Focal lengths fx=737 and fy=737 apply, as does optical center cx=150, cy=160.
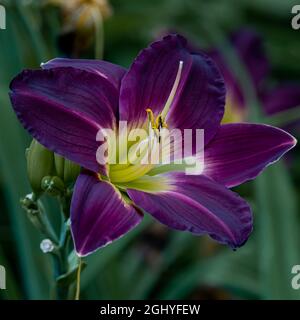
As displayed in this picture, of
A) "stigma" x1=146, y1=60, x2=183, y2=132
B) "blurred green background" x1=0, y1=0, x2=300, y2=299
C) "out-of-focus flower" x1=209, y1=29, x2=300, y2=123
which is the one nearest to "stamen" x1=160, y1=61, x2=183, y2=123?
"stigma" x1=146, y1=60, x2=183, y2=132

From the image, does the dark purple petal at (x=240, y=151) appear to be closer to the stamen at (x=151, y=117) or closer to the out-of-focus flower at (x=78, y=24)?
the stamen at (x=151, y=117)

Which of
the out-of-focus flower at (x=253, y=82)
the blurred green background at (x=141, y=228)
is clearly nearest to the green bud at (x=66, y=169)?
the blurred green background at (x=141, y=228)

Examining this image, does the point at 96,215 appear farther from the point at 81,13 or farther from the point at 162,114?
the point at 81,13

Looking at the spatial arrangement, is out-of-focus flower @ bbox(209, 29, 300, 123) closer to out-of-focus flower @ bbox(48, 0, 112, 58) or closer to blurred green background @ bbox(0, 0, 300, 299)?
blurred green background @ bbox(0, 0, 300, 299)

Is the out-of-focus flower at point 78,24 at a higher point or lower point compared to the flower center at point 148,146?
higher

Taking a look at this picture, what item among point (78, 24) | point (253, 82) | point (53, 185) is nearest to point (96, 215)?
point (53, 185)
